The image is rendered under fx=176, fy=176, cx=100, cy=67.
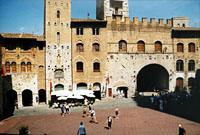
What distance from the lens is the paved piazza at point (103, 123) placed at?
16922mm

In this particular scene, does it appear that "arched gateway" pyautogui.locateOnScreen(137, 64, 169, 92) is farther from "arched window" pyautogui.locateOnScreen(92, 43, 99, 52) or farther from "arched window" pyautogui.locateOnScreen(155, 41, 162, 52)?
"arched window" pyautogui.locateOnScreen(92, 43, 99, 52)

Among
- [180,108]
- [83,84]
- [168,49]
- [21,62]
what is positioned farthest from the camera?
[168,49]

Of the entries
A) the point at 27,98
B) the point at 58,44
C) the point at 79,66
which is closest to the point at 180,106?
the point at 79,66

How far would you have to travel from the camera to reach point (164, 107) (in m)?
25.4

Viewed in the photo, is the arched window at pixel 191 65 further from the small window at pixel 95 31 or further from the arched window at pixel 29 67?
the arched window at pixel 29 67

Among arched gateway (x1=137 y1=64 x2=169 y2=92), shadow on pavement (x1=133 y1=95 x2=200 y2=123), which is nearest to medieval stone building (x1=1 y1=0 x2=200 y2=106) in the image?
arched gateway (x1=137 y1=64 x2=169 y2=92)

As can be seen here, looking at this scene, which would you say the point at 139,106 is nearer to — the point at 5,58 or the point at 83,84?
the point at 83,84

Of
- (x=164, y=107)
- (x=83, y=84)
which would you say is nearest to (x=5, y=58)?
(x=83, y=84)

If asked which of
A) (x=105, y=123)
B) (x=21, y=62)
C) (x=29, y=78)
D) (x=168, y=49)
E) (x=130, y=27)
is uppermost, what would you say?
(x=130, y=27)

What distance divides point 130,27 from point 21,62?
2003 centimetres

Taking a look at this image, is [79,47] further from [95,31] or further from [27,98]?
[27,98]

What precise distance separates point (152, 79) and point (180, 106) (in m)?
13.4

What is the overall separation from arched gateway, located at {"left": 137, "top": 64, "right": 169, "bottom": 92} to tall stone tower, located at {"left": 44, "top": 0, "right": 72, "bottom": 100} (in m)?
17.2

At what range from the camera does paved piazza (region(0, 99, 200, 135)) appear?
16922 millimetres
